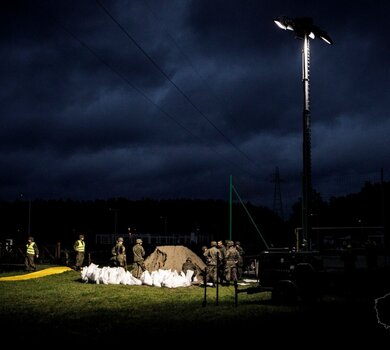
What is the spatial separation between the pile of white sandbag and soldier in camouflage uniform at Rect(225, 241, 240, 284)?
4.88 feet

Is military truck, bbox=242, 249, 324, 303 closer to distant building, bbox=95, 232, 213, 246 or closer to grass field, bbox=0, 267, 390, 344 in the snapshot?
grass field, bbox=0, 267, 390, 344

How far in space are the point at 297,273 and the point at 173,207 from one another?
141316 millimetres

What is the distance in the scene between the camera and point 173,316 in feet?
35.6

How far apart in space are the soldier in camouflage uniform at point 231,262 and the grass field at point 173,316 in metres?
2.00

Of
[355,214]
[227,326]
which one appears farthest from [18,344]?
[355,214]

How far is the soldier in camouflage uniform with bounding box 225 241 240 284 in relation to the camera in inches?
712

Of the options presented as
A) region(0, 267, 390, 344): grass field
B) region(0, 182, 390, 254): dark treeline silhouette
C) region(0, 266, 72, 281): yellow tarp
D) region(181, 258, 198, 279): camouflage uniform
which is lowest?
region(0, 266, 72, 281): yellow tarp

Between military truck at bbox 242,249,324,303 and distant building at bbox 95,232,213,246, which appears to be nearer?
military truck at bbox 242,249,324,303

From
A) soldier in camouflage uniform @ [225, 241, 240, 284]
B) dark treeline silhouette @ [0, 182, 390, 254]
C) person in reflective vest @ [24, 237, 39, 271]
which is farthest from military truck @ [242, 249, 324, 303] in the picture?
dark treeline silhouette @ [0, 182, 390, 254]

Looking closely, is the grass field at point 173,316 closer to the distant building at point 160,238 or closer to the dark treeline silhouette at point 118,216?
the distant building at point 160,238

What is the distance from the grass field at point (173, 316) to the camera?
8695mm

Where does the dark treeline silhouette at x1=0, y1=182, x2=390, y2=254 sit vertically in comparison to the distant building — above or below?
above

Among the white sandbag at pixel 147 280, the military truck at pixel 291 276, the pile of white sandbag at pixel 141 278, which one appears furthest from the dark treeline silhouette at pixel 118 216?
the military truck at pixel 291 276

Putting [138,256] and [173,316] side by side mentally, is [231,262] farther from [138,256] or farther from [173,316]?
[173,316]
